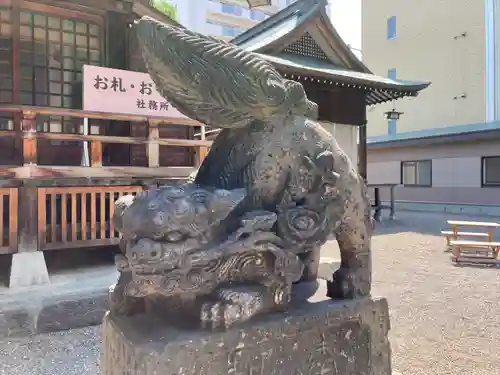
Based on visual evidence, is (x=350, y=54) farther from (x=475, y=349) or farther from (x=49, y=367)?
(x=49, y=367)

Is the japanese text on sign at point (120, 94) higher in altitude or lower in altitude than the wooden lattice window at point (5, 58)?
lower

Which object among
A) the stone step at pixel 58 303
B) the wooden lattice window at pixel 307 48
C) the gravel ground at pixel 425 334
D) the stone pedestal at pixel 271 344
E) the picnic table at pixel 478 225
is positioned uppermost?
the wooden lattice window at pixel 307 48

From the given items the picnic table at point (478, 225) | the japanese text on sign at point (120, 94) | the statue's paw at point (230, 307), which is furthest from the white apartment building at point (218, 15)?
the statue's paw at point (230, 307)

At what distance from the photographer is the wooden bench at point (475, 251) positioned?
645 centimetres

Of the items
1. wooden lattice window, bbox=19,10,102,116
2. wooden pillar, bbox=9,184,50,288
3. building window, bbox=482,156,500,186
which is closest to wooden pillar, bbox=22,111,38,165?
wooden pillar, bbox=9,184,50,288

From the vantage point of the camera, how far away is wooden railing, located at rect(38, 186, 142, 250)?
4570 millimetres

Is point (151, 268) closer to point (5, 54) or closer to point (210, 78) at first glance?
point (210, 78)

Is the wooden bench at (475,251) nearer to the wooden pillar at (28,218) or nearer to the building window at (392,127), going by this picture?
the wooden pillar at (28,218)

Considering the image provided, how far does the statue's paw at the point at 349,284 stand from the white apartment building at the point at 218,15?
33.6 m

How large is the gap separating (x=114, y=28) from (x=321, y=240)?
625cm

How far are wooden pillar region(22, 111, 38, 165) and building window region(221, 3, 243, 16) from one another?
3613 cm

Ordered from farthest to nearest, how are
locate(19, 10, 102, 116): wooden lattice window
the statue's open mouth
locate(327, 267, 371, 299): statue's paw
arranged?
locate(19, 10, 102, 116): wooden lattice window
locate(327, 267, 371, 299): statue's paw
the statue's open mouth

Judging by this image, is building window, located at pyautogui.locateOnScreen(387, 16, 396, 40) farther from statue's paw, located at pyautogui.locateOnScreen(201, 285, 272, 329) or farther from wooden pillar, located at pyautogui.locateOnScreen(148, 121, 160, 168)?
statue's paw, located at pyautogui.locateOnScreen(201, 285, 272, 329)

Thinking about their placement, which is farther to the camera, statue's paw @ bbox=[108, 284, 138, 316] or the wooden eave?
the wooden eave
